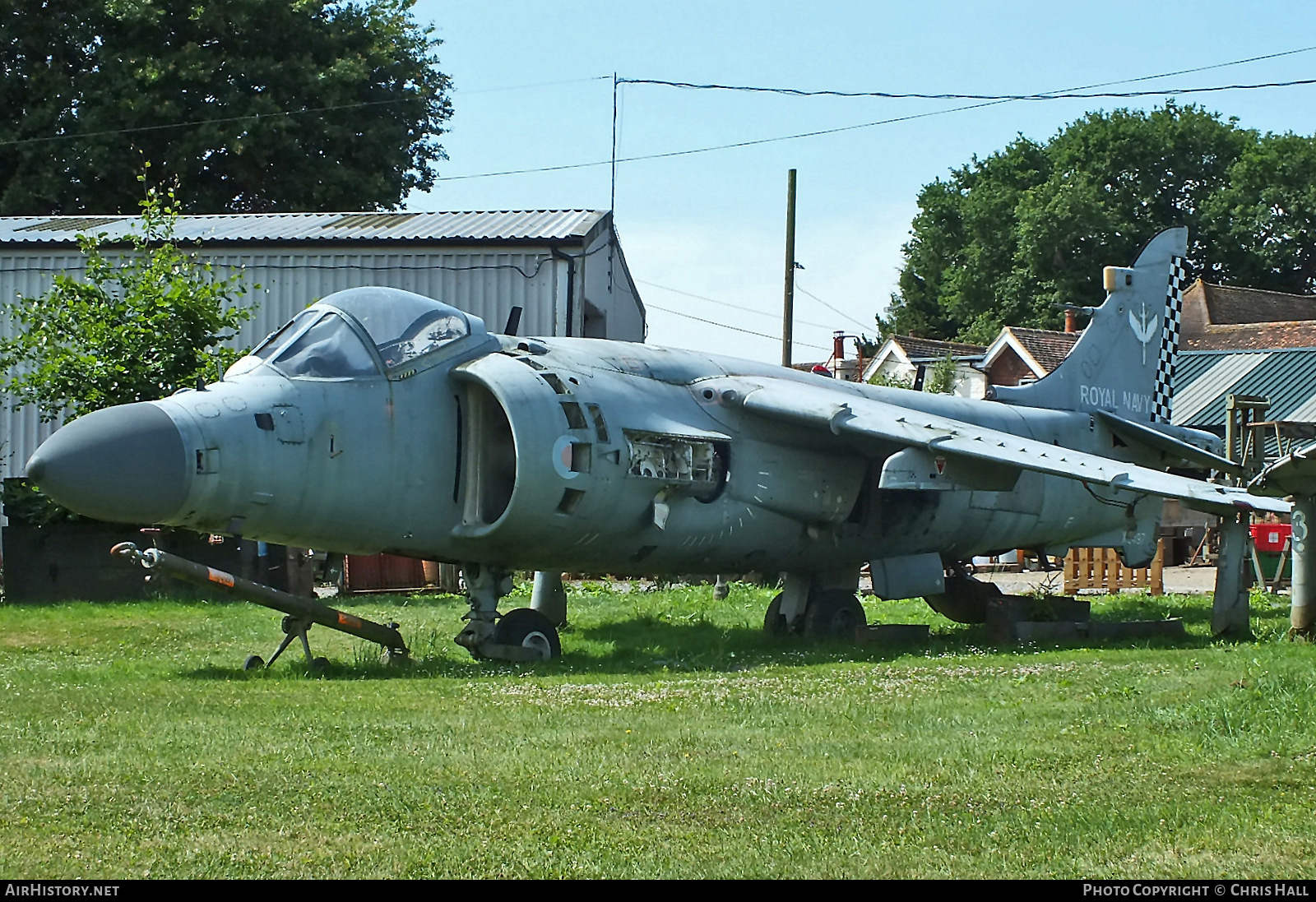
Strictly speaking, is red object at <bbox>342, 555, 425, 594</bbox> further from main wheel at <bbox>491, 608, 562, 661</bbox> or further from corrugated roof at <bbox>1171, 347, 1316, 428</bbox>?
corrugated roof at <bbox>1171, 347, 1316, 428</bbox>

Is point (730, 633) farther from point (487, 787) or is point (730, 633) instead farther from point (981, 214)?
point (981, 214)

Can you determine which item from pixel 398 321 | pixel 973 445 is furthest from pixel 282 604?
pixel 973 445

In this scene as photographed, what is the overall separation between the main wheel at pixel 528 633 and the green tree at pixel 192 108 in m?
28.1

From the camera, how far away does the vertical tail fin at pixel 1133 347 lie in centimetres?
1845

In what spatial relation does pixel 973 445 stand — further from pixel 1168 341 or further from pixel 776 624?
pixel 1168 341

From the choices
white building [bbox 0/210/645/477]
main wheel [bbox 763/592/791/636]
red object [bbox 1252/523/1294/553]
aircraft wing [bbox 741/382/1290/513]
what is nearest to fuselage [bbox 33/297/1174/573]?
aircraft wing [bbox 741/382/1290/513]

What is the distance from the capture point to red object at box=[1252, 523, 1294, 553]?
79.9 feet

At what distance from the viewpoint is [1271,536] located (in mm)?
24594

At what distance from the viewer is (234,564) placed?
1950cm

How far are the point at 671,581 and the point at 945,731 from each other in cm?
1513

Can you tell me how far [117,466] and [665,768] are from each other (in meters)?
4.99

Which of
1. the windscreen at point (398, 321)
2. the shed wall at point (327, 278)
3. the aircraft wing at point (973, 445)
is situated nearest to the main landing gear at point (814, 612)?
the aircraft wing at point (973, 445)

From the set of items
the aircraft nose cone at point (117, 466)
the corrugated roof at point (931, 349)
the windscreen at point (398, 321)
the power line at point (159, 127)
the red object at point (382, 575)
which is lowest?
the red object at point (382, 575)

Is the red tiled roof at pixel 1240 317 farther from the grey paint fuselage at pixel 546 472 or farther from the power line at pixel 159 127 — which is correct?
the grey paint fuselage at pixel 546 472
